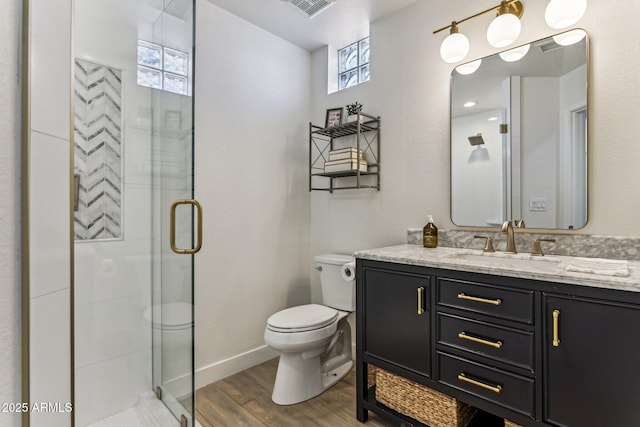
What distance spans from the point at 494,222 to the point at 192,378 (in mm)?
1740

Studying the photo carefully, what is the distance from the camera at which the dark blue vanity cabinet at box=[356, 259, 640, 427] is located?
3.65ft

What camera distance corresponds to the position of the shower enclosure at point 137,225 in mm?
1327

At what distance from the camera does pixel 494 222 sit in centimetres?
184

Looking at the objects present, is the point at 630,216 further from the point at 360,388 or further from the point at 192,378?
the point at 192,378

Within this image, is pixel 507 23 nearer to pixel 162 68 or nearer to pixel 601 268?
pixel 601 268

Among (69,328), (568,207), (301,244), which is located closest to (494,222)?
(568,207)

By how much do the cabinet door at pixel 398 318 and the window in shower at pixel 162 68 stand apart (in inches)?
52.9

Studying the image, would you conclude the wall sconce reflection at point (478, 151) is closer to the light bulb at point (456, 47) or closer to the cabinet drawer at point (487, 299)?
the light bulb at point (456, 47)

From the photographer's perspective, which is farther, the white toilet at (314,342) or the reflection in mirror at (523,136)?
the white toilet at (314,342)

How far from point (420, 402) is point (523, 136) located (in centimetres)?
145

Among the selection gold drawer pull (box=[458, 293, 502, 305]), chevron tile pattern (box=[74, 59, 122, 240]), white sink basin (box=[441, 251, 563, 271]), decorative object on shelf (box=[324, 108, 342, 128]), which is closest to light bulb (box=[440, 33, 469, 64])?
decorative object on shelf (box=[324, 108, 342, 128])

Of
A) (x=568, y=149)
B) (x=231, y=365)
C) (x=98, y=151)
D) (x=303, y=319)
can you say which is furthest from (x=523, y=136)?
(x=231, y=365)

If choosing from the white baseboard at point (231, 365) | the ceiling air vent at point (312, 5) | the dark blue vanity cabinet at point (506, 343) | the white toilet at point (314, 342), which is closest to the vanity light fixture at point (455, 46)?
the ceiling air vent at point (312, 5)

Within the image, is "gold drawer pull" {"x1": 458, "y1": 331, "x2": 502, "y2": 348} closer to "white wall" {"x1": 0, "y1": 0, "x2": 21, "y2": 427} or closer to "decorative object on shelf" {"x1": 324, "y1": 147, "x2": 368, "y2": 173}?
"decorative object on shelf" {"x1": 324, "y1": 147, "x2": 368, "y2": 173}
